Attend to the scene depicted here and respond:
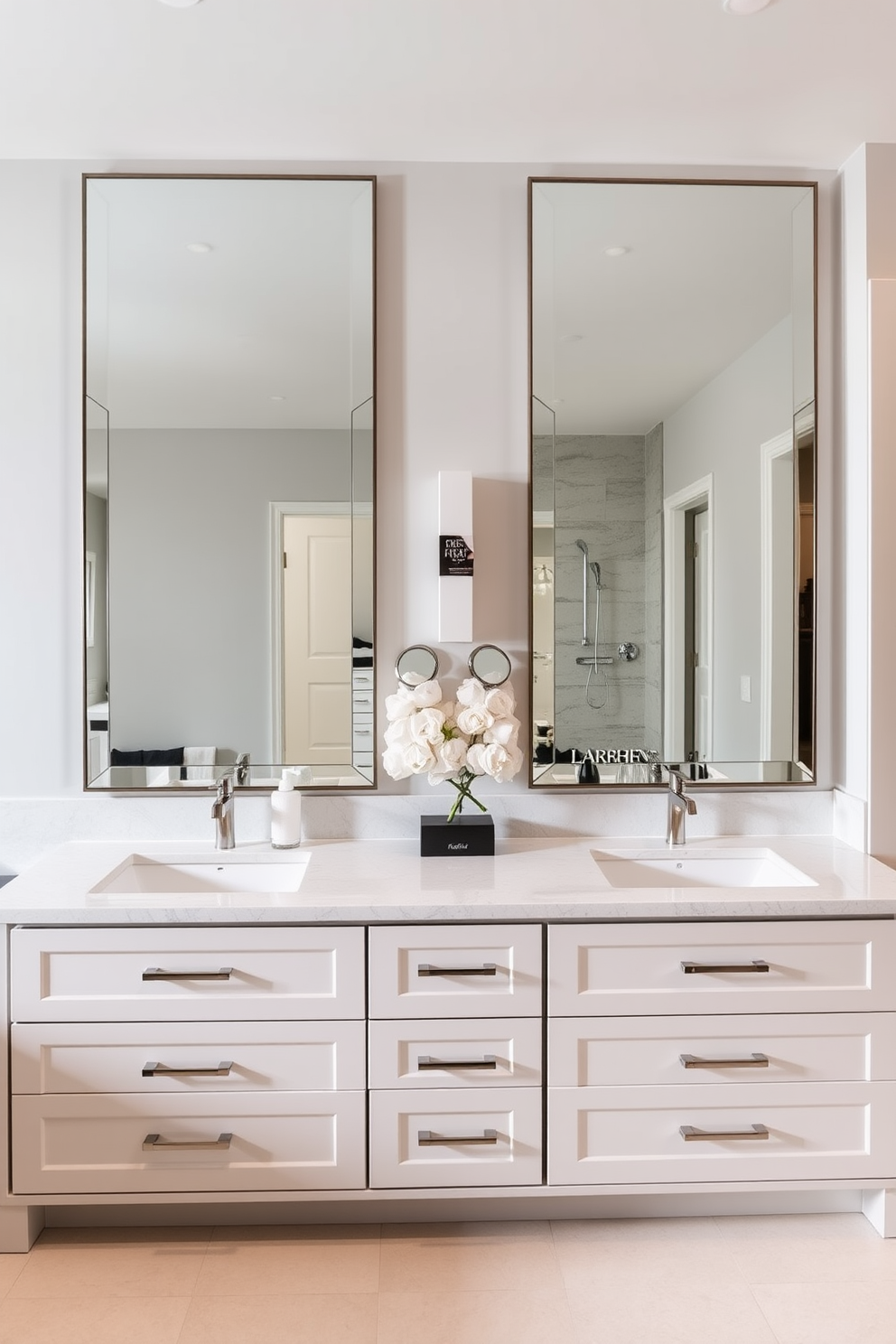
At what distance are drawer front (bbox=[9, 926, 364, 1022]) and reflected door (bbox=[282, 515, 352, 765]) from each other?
63cm

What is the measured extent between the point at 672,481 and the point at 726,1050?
1.34 m

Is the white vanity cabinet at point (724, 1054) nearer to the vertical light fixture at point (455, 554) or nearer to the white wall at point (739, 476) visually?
the white wall at point (739, 476)

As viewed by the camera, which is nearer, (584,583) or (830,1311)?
(830,1311)

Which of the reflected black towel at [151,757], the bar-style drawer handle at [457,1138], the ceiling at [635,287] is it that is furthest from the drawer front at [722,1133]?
the ceiling at [635,287]

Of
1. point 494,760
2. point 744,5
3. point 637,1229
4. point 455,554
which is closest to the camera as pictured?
point 744,5

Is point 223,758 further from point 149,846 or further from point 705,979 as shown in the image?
point 705,979

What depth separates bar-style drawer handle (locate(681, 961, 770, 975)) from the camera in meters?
1.96

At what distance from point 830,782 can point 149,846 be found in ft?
5.75

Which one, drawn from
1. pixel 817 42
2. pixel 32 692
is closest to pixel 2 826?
pixel 32 692

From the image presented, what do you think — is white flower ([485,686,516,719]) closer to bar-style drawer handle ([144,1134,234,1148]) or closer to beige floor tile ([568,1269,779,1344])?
bar-style drawer handle ([144,1134,234,1148])

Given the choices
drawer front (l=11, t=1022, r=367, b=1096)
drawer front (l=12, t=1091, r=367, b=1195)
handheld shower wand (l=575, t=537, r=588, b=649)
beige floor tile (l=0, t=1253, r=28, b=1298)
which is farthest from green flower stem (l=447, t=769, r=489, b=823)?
beige floor tile (l=0, t=1253, r=28, b=1298)

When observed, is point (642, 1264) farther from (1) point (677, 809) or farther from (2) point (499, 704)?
(2) point (499, 704)

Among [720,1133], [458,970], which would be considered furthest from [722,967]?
[458,970]

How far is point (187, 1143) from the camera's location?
1.94 metres
